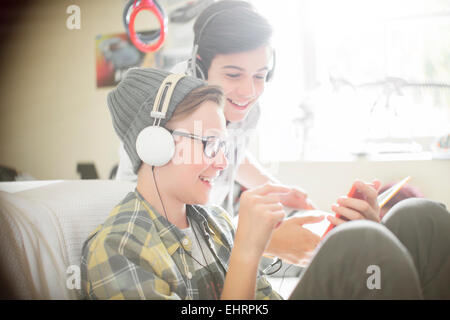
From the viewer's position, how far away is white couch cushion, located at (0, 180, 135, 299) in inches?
27.9

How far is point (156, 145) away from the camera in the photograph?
0.67 metres

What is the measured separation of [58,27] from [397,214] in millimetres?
818

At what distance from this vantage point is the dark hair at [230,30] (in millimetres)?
782

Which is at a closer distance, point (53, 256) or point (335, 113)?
point (53, 256)

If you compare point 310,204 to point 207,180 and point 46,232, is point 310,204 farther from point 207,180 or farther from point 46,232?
point 46,232

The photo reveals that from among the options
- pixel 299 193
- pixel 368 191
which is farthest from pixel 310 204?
pixel 368 191

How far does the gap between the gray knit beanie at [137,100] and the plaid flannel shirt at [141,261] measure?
0.39 ft

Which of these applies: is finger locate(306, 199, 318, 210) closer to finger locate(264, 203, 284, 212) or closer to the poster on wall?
finger locate(264, 203, 284, 212)

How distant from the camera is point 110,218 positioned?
689mm

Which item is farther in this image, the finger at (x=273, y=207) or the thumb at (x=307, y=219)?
the thumb at (x=307, y=219)

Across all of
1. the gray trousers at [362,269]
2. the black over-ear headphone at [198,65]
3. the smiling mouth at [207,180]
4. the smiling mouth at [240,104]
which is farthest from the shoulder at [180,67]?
the gray trousers at [362,269]

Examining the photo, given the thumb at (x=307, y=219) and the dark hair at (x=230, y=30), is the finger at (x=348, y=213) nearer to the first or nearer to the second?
the thumb at (x=307, y=219)
